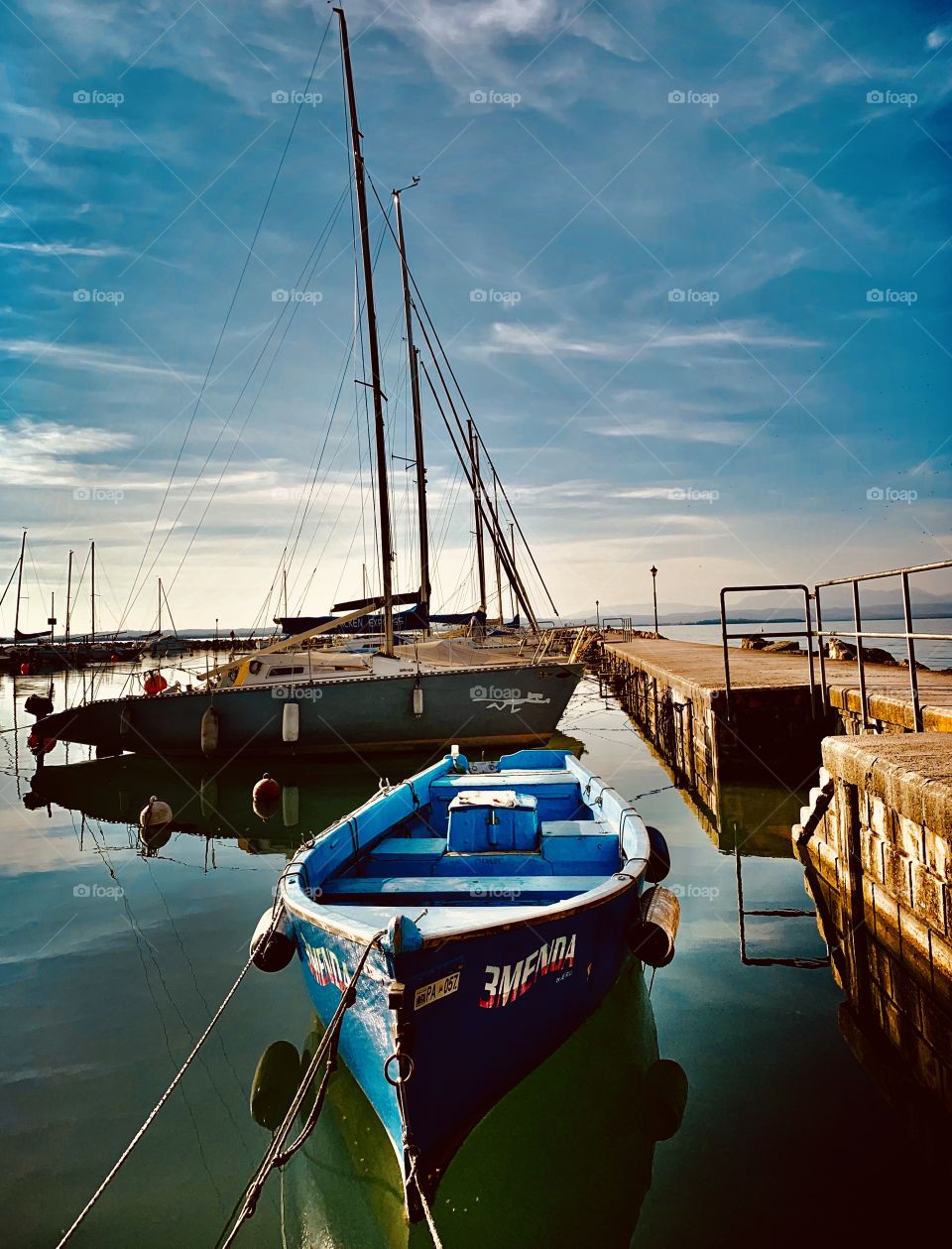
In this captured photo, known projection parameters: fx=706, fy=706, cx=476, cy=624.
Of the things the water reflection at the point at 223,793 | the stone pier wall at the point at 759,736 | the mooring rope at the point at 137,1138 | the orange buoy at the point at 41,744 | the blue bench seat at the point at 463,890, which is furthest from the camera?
the orange buoy at the point at 41,744

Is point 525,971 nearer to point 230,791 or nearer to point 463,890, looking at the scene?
point 463,890

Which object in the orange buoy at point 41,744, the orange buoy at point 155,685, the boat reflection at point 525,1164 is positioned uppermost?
the orange buoy at point 155,685

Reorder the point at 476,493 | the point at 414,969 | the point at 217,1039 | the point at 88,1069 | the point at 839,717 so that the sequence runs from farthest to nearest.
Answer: the point at 476,493 < the point at 839,717 < the point at 217,1039 < the point at 88,1069 < the point at 414,969

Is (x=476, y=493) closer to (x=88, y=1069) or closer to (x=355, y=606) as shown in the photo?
(x=355, y=606)

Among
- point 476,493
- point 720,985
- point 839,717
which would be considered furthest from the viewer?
point 476,493

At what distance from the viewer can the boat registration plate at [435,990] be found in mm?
3428

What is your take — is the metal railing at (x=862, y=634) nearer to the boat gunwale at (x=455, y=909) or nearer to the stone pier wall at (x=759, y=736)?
the stone pier wall at (x=759, y=736)

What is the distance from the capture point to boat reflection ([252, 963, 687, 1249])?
3584mm

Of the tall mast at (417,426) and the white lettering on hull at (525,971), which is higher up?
the tall mast at (417,426)

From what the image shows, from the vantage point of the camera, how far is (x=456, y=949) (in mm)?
3582

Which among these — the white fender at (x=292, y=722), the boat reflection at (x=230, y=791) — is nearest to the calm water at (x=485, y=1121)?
the boat reflection at (x=230, y=791)

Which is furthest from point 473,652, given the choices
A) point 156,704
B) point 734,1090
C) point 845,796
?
point 734,1090

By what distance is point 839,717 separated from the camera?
424 inches

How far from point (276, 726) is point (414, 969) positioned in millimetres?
13664
